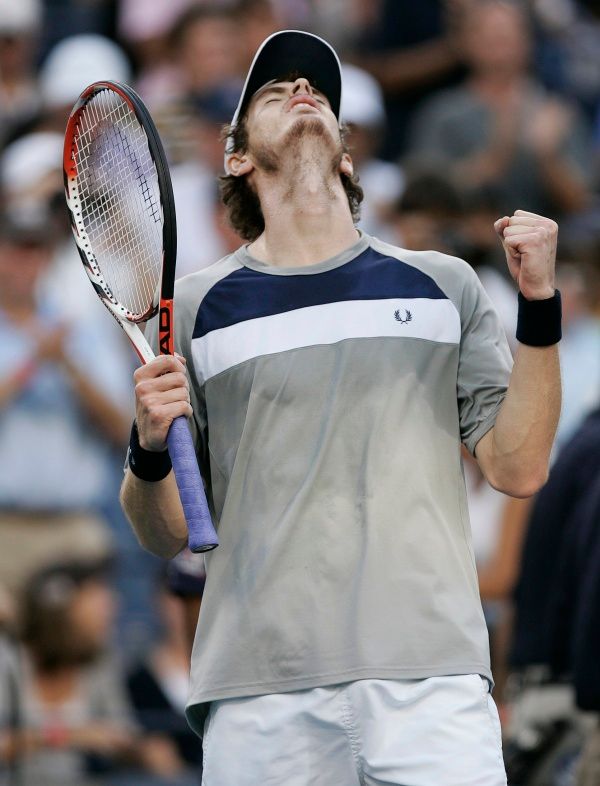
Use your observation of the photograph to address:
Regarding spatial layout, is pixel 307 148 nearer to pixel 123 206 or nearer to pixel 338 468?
pixel 123 206

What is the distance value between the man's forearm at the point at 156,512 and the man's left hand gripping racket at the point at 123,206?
1.03 ft

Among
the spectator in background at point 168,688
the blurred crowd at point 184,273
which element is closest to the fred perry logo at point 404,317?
the blurred crowd at point 184,273

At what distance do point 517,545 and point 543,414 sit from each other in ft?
12.2

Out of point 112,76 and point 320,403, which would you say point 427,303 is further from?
point 112,76

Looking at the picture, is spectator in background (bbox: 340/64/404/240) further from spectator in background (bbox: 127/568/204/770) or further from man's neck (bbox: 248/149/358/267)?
man's neck (bbox: 248/149/358/267)

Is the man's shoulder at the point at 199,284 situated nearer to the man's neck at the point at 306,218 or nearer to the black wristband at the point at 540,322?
the man's neck at the point at 306,218

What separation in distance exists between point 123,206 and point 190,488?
1.07 meters

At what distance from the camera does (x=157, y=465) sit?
4.01 metres

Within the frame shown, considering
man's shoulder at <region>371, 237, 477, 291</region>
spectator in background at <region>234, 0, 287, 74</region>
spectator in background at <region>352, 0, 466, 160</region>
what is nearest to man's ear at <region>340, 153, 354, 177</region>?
man's shoulder at <region>371, 237, 477, 291</region>

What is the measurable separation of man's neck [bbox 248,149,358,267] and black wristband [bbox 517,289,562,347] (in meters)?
0.55

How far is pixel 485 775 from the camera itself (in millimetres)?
3723

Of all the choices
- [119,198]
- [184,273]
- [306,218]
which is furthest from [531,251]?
[184,273]

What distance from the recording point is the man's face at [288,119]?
420 centimetres

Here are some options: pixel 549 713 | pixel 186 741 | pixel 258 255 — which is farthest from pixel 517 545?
pixel 258 255
